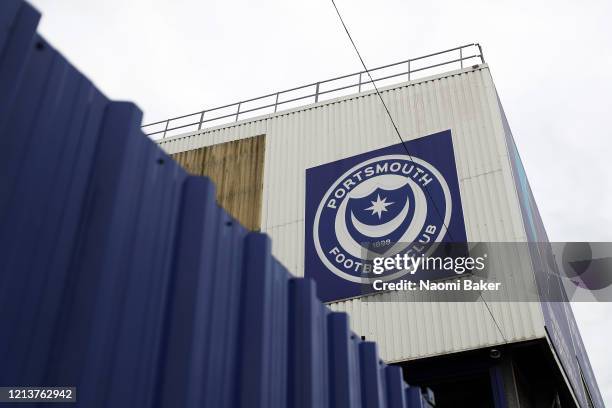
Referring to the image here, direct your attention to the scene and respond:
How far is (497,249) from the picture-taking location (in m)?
12.0

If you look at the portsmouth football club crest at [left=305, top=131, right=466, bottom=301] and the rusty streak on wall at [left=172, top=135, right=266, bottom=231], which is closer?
the portsmouth football club crest at [left=305, top=131, right=466, bottom=301]

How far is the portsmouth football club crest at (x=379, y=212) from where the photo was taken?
1295cm

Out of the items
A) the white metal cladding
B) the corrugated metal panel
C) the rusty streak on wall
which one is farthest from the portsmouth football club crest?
the corrugated metal panel

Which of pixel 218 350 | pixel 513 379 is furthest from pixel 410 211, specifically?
pixel 218 350

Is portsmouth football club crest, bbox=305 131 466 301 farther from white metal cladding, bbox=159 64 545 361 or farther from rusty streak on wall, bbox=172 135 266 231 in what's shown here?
rusty streak on wall, bbox=172 135 266 231

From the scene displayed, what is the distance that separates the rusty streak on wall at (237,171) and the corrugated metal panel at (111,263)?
11.8 meters

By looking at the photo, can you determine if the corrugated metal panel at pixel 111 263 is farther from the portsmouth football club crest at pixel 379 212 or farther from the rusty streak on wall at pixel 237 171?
the rusty streak on wall at pixel 237 171

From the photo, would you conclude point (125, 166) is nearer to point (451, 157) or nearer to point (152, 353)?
point (152, 353)

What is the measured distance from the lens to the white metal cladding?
11732mm

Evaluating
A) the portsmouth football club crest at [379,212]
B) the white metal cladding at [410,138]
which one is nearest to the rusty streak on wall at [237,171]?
the white metal cladding at [410,138]

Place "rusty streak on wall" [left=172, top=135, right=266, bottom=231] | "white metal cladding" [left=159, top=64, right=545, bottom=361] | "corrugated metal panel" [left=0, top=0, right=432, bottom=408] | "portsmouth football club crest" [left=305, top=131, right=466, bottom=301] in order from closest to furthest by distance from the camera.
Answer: "corrugated metal panel" [left=0, top=0, right=432, bottom=408]
"white metal cladding" [left=159, top=64, right=545, bottom=361]
"portsmouth football club crest" [left=305, top=131, right=466, bottom=301]
"rusty streak on wall" [left=172, top=135, right=266, bottom=231]

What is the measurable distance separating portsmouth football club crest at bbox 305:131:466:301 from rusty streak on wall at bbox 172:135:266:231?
1834mm

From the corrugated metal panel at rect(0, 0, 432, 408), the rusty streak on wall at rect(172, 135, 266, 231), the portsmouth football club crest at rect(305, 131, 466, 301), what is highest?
the rusty streak on wall at rect(172, 135, 266, 231)

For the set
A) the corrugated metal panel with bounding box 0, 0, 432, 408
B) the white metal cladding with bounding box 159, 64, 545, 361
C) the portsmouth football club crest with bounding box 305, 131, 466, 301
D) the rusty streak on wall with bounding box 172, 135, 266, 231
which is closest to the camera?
the corrugated metal panel with bounding box 0, 0, 432, 408
